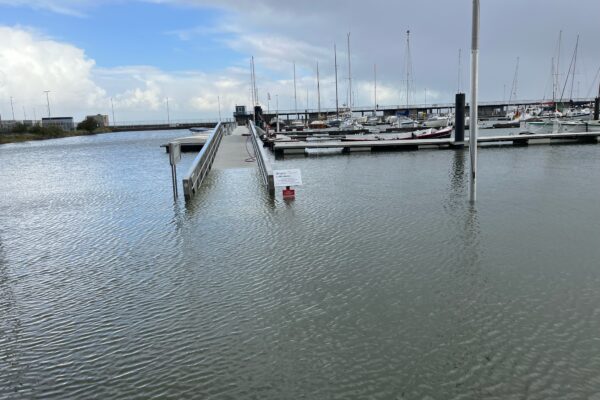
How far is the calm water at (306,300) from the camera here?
402 cm

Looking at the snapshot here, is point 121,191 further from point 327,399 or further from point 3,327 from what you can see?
point 327,399

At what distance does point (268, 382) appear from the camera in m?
3.96

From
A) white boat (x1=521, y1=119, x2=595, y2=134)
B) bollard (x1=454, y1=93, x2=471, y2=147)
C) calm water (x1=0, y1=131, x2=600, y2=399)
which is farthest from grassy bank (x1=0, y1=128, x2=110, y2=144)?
calm water (x1=0, y1=131, x2=600, y2=399)

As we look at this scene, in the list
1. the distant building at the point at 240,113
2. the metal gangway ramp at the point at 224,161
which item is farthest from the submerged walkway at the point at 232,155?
the distant building at the point at 240,113

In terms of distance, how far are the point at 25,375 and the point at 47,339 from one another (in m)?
0.74

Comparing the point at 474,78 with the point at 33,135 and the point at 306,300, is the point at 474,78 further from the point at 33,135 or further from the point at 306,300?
the point at 33,135

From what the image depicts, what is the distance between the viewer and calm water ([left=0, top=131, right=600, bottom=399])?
4.02 m

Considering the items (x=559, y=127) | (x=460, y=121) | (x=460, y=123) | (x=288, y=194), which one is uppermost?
(x=460, y=121)

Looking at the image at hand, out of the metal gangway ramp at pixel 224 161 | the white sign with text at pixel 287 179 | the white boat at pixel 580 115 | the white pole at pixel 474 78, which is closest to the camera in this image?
the white pole at pixel 474 78

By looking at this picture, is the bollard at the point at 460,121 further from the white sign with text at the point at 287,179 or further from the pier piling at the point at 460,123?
the white sign with text at the point at 287,179

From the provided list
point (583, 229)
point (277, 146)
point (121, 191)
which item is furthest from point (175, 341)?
point (277, 146)

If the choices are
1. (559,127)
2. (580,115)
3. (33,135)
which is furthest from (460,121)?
(33,135)

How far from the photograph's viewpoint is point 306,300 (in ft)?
18.8

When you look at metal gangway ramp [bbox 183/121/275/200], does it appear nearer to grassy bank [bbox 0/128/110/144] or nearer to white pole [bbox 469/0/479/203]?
white pole [bbox 469/0/479/203]
